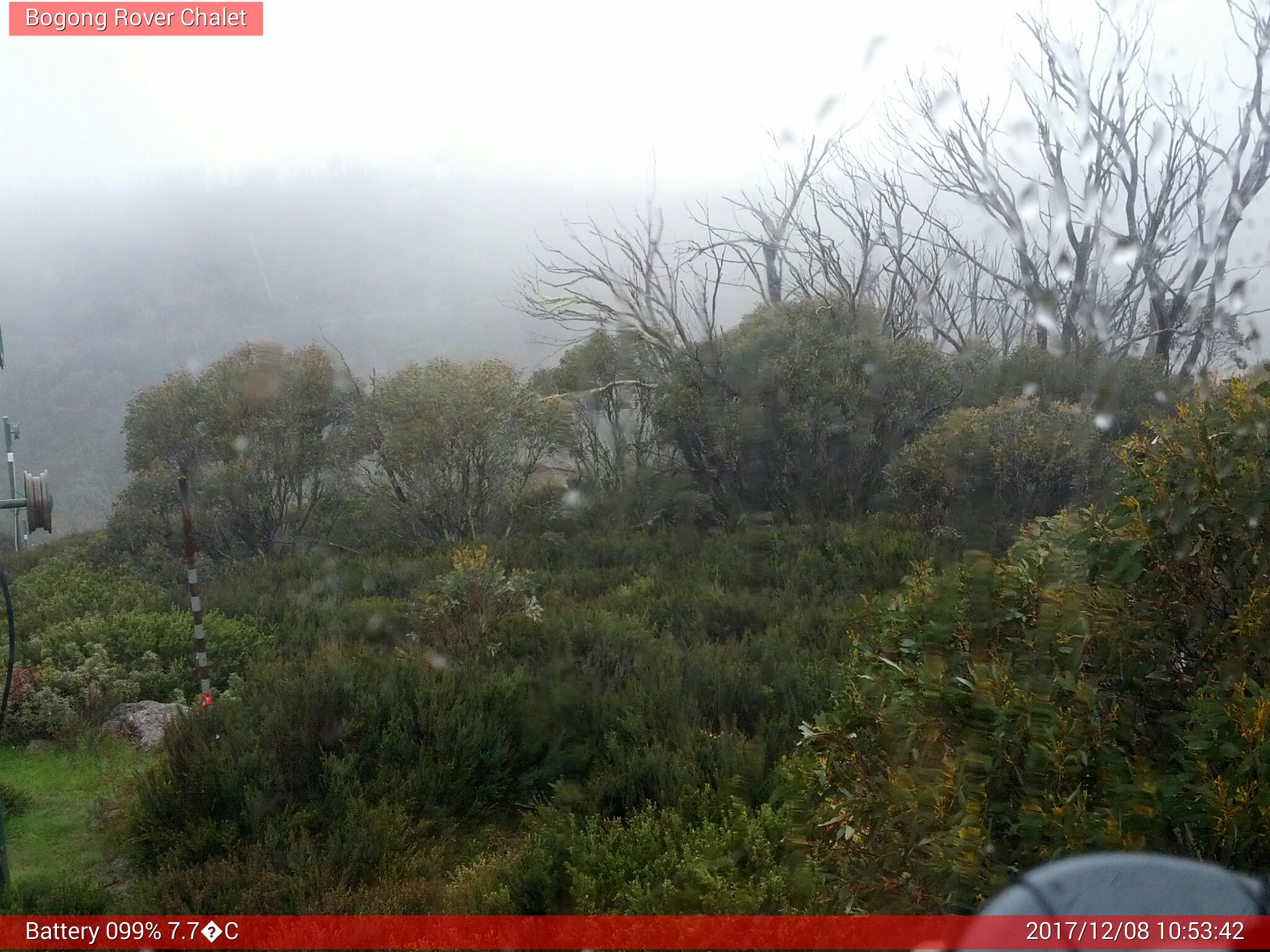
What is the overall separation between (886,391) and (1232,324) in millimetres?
5927

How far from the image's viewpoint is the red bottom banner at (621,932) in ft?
3.83

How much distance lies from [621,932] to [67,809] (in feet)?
14.7

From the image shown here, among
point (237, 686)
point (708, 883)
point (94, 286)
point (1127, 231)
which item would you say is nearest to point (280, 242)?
point (94, 286)

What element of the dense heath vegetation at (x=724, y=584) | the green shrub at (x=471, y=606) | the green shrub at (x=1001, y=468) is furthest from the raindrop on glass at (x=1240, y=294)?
the green shrub at (x=471, y=606)

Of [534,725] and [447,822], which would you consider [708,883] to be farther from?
[534,725]

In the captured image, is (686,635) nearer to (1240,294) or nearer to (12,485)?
(12,485)

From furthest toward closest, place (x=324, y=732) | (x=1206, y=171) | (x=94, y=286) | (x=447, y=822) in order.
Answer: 1. (x=94, y=286)
2. (x=1206, y=171)
3. (x=324, y=732)
4. (x=447, y=822)

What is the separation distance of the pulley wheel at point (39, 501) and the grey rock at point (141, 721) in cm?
339

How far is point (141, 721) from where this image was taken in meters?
7.38

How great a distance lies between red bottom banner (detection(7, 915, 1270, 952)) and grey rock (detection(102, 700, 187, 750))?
342cm

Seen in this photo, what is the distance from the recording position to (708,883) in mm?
3354

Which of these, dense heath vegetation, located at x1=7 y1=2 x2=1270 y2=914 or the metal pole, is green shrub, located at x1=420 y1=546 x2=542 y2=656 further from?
the metal pole

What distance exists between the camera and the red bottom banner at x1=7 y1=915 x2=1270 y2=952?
117 centimetres

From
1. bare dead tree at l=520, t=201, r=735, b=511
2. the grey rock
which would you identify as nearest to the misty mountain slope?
bare dead tree at l=520, t=201, r=735, b=511
